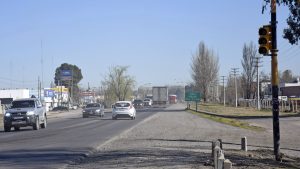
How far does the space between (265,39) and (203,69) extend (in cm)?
10197

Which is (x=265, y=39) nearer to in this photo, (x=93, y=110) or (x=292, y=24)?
(x=292, y=24)

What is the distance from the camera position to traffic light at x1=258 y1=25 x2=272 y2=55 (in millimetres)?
17750

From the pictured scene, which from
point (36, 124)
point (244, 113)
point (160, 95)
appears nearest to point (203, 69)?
point (160, 95)

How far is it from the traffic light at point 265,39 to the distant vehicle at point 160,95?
101419 millimetres

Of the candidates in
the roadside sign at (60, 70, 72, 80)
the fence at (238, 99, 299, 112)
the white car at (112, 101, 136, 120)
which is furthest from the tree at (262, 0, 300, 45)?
the roadside sign at (60, 70, 72, 80)

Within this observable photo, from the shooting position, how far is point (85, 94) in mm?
188875

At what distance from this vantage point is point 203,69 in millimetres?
119500

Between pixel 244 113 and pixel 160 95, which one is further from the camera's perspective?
pixel 160 95

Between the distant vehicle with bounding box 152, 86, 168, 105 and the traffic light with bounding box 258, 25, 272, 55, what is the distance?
333 feet

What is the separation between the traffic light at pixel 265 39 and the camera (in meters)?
17.8

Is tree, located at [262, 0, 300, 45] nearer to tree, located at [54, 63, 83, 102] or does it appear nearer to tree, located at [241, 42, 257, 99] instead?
tree, located at [241, 42, 257, 99]

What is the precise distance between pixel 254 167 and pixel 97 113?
162 feet

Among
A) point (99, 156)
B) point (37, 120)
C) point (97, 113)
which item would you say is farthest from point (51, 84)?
point (99, 156)

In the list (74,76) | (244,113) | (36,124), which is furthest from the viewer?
(74,76)
